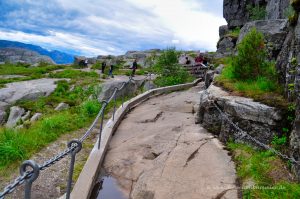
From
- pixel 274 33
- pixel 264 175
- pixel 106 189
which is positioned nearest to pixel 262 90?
pixel 264 175

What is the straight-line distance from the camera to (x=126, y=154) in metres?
9.12

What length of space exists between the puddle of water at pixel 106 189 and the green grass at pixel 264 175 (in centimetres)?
263

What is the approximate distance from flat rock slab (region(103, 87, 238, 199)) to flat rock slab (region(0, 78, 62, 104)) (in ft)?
48.5

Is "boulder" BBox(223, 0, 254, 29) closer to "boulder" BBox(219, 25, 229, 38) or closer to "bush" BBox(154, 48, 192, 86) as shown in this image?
"boulder" BBox(219, 25, 229, 38)

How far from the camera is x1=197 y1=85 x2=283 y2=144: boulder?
8445 mm

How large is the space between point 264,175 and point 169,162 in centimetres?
236

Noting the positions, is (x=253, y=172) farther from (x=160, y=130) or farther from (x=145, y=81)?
(x=145, y=81)

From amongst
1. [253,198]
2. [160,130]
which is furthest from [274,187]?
[160,130]

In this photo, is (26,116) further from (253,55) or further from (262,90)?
(262,90)

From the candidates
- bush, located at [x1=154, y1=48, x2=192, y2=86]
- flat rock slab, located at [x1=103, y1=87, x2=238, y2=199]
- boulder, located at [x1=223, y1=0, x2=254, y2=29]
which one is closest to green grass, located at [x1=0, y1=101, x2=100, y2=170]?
flat rock slab, located at [x1=103, y1=87, x2=238, y2=199]

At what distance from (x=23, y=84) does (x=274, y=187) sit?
26.4 meters

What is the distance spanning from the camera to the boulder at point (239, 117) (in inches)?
332

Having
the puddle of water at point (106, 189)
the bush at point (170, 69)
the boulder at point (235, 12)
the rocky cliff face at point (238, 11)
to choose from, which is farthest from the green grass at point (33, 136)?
the boulder at point (235, 12)

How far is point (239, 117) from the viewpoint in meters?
9.20
